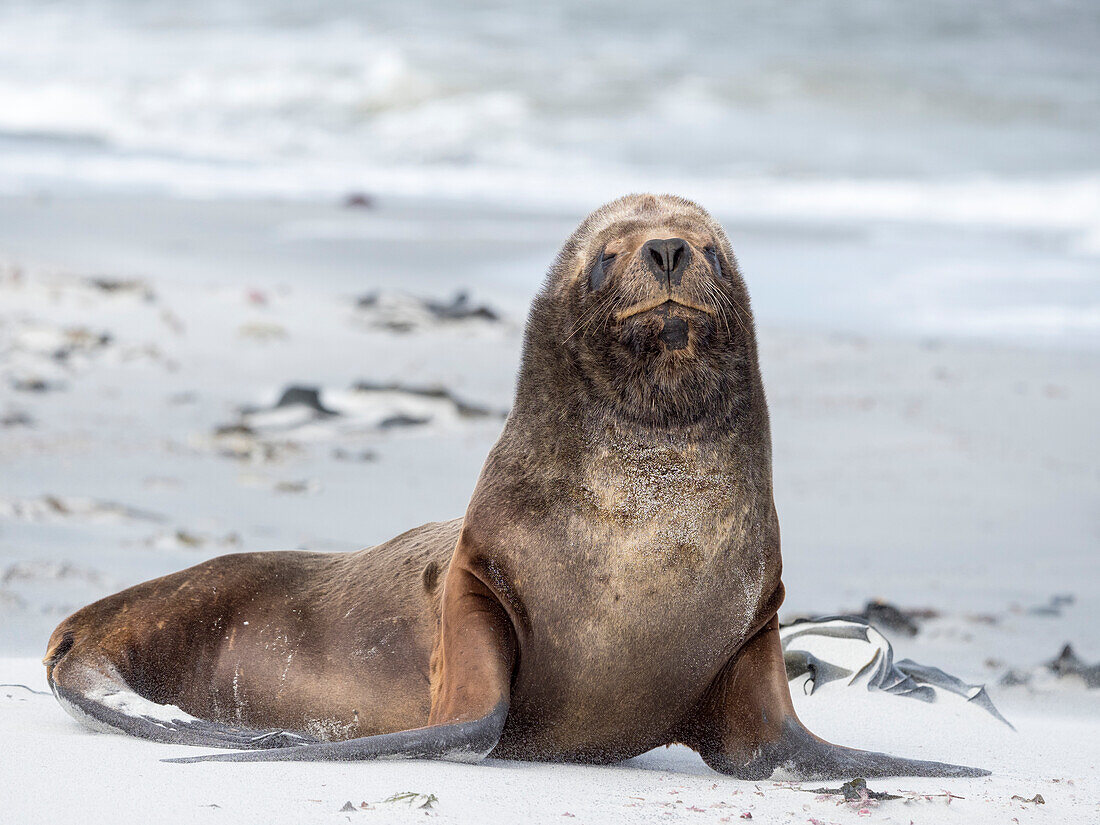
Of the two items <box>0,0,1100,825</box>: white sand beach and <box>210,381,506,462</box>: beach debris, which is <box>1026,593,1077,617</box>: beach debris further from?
<box>210,381,506,462</box>: beach debris

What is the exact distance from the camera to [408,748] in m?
3.01

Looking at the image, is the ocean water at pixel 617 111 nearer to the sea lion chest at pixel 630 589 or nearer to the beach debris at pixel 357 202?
the beach debris at pixel 357 202

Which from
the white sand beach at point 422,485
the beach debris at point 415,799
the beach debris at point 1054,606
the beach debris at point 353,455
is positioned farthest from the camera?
the beach debris at point 353,455

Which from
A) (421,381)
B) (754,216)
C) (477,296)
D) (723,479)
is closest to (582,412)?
(723,479)

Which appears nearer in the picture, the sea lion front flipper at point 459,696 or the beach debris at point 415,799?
the beach debris at point 415,799

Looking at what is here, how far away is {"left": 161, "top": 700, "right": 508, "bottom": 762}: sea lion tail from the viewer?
9.81 ft

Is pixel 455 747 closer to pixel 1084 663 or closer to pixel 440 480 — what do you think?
pixel 1084 663

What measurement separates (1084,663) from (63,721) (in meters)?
3.41

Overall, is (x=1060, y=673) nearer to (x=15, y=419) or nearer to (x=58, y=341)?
(x=15, y=419)

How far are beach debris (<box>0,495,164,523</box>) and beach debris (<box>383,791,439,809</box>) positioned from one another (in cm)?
394

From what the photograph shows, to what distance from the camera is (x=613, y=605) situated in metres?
3.33

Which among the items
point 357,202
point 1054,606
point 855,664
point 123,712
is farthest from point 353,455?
point 357,202

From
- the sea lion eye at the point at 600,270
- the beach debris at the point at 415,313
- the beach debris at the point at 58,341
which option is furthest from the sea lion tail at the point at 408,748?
the beach debris at the point at 415,313

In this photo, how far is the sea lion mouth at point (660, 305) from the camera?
3365 mm
